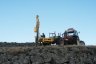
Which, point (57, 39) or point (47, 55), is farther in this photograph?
point (57, 39)

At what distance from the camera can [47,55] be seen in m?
25.0

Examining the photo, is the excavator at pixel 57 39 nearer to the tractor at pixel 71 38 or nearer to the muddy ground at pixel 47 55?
the tractor at pixel 71 38

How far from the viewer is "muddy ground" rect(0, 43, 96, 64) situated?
24641mm

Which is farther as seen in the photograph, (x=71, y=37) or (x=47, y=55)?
(x=71, y=37)

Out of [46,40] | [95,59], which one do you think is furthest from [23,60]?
[46,40]

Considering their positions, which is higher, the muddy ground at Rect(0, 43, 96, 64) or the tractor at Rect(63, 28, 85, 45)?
the tractor at Rect(63, 28, 85, 45)

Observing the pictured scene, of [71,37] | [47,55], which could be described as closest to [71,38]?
[71,37]

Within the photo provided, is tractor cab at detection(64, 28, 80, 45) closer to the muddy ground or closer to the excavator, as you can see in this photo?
the excavator

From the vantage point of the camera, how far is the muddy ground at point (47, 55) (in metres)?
24.6

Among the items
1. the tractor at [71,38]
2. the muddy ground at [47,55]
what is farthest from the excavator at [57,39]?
the muddy ground at [47,55]

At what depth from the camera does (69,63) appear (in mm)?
24688

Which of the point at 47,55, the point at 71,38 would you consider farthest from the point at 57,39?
the point at 47,55

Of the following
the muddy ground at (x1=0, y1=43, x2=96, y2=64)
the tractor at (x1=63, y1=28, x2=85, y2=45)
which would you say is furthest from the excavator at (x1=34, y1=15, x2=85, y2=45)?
the muddy ground at (x1=0, y1=43, x2=96, y2=64)

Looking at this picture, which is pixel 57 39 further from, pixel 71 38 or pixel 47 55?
pixel 47 55
